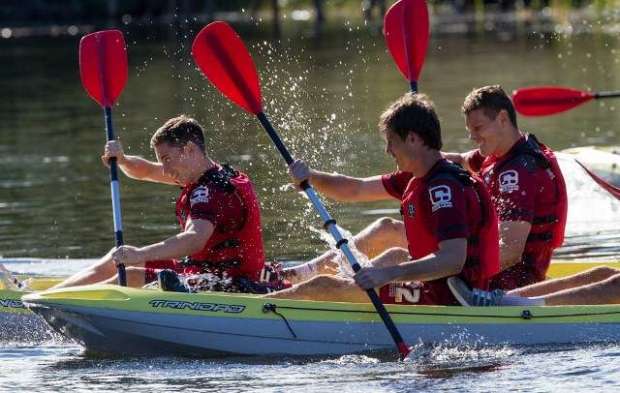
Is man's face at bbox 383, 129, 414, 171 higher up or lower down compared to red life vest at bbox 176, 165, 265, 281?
higher up

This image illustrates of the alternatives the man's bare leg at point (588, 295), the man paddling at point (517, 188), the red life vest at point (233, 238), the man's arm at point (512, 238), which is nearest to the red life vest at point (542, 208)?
the man paddling at point (517, 188)

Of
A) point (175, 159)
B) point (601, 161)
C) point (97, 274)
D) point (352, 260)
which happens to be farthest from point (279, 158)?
point (352, 260)

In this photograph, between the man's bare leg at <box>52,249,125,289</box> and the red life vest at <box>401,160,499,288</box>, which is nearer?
the red life vest at <box>401,160,499,288</box>

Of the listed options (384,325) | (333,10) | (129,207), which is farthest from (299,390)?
(333,10)

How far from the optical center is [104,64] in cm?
1031

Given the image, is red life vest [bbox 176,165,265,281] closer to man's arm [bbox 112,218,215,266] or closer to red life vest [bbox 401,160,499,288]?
man's arm [bbox 112,218,215,266]

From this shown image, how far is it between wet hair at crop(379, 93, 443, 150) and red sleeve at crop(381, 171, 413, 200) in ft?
3.06

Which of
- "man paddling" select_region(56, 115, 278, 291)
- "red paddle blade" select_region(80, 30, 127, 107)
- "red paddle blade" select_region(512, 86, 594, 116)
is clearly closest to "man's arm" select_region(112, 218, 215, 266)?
"man paddling" select_region(56, 115, 278, 291)

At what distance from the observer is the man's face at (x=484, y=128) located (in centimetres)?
859

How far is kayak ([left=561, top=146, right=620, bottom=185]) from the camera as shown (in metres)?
Result: 14.0

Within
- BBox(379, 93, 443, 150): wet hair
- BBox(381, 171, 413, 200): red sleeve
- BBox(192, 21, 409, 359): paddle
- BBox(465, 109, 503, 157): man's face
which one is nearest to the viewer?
BBox(379, 93, 443, 150): wet hair

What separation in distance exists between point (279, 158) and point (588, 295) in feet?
29.3

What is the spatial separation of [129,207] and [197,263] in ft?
20.0

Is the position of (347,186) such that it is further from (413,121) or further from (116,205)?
(116,205)
